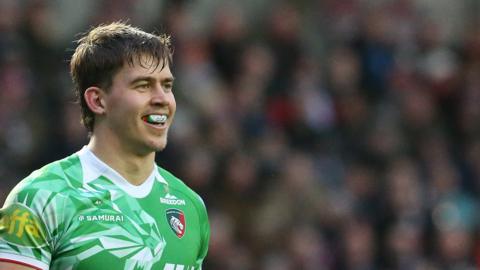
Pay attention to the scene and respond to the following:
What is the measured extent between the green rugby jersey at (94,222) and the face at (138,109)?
0.18 meters

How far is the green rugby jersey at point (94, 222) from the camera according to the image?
15.6 ft

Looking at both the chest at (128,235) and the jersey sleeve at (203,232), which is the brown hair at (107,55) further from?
the jersey sleeve at (203,232)

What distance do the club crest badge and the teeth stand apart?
44 centimetres

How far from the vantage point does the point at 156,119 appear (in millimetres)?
5070

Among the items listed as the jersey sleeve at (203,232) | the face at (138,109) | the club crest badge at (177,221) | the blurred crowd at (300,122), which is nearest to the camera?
the face at (138,109)

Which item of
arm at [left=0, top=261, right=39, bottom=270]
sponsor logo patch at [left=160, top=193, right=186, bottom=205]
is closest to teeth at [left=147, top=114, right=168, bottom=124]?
sponsor logo patch at [left=160, top=193, right=186, bottom=205]

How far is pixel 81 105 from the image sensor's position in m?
5.23

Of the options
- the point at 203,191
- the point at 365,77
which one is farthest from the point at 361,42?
the point at 203,191

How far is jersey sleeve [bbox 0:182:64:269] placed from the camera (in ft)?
15.6

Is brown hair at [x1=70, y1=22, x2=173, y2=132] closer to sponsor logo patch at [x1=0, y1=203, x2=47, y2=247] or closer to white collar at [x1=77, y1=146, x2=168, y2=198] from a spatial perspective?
white collar at [x1=77, y1=146, x2=168, y2=198]

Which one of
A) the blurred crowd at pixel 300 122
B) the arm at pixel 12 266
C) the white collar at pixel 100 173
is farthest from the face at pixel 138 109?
the blurred crowd at pixel 300 122

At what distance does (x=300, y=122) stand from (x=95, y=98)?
8.04m

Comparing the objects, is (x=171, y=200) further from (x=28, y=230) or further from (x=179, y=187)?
(x=28, y=230)

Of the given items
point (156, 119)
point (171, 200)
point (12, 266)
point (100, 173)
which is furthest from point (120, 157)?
point (12, 266)
